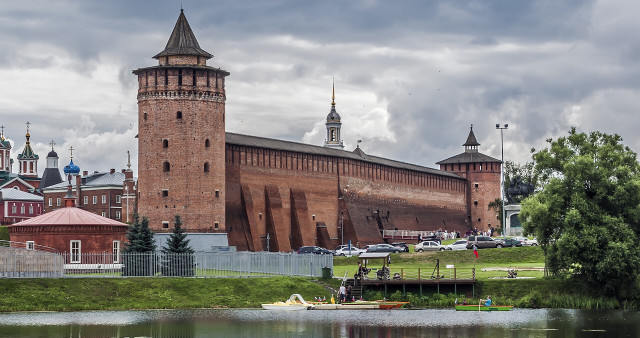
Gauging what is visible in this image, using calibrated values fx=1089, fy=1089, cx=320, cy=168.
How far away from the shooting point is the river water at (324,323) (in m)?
38.4

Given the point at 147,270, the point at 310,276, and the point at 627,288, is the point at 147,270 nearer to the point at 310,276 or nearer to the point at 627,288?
the point at 310,276

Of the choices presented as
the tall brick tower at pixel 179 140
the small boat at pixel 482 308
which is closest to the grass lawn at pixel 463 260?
the tall brick tower at pixel 179 140

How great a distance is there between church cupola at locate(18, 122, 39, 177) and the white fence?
8773 cm

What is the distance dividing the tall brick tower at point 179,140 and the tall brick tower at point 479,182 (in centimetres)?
5156

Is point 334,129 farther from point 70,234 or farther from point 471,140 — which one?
point 70,234

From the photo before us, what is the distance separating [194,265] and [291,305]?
7.74m

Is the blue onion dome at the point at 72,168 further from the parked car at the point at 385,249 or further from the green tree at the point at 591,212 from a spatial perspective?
the green tree at the point at 591,212

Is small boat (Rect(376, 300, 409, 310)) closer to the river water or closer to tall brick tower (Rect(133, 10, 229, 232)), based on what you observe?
the river water

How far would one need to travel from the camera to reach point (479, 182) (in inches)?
4761

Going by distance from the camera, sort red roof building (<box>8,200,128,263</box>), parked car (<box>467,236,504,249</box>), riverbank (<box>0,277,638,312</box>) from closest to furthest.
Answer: riverbank (<box>0,277,638,312</box>) < red roof building (<box>8,200,128,263</box>) < parked car (<box>467,236,504,249</box>)

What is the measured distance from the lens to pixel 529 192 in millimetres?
90000

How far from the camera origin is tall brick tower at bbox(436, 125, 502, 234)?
120 metres

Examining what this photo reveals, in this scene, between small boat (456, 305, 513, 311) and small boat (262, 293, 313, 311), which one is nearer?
small boat (456, 305, 513, 311)

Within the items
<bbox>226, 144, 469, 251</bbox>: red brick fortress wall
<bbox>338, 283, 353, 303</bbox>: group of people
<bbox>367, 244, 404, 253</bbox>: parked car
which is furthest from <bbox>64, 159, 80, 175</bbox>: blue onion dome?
<bbox>338, 283, 353, 303</bbox>: group of people
